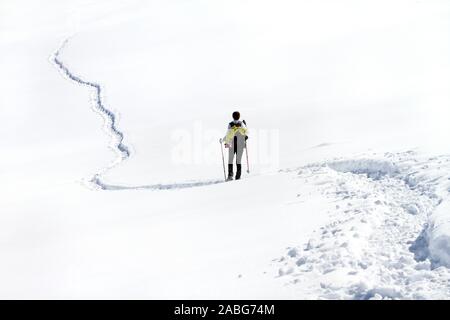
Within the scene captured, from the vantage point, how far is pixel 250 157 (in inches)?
576

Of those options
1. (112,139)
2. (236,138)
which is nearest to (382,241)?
(236,138)

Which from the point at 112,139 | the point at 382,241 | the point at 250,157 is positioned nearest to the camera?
the point at 382,241

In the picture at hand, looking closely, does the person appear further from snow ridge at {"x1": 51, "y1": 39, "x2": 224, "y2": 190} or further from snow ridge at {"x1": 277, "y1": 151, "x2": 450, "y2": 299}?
snow ridge at {"x1": 277, "y1": 151, "x2": 450, "y2": 299}

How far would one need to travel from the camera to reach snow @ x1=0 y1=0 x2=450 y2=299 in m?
7.04

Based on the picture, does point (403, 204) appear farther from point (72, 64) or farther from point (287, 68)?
point (72, 64)

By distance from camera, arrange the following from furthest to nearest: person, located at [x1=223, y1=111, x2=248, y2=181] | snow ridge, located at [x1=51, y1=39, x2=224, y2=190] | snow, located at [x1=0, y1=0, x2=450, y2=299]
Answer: snow ridge, located at [x1=51, y1=39, x2=224, y2=190], person, located at [x1=223, y1=111, x2=248, y2=181], snow, located at [x1=0, y1=0, x2=450, y2=299]

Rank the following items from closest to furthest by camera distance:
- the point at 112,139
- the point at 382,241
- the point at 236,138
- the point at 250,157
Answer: the point at 382,241 < the point at 236,138 < the point at 250,157 < the point at 112,139

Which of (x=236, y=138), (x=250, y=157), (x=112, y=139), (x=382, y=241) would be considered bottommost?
(x=382, y=241)

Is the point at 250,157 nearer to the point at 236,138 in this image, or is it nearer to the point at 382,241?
the point at 236,138

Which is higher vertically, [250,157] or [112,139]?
[112,139]

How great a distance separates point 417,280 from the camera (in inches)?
251

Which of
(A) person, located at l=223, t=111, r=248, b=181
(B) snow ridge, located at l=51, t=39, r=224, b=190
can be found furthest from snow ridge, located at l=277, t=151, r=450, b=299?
(B) snow ridge, located at l=51, t=39, r=224, b=190

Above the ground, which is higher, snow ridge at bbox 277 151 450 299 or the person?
the person

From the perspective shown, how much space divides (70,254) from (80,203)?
12.3ft
